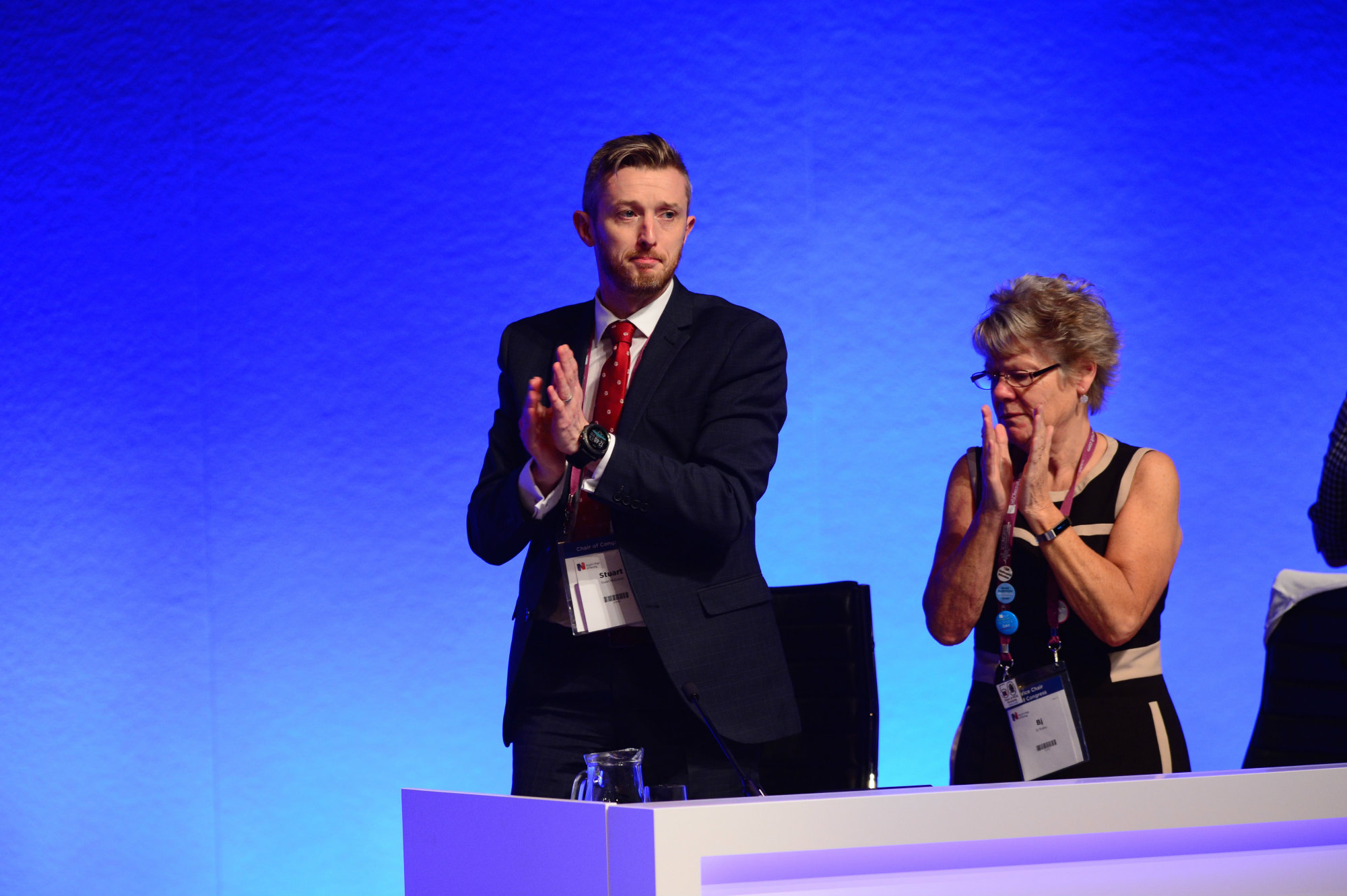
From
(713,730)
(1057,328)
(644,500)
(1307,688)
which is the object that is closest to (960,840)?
(713,730)

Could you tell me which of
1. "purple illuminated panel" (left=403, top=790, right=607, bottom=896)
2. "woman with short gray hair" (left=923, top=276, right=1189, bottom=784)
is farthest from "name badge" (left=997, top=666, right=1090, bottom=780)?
→ "purple illuminated panel" (left=403, top=790, right=607, bottom=896)

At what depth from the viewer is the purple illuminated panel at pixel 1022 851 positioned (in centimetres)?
82

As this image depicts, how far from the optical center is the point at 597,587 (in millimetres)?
1752

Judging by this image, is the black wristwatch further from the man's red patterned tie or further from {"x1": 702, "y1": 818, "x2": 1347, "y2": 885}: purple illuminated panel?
{"x1": 702, "y1": 818, "x2": 1347, "y2": 885}: purple illuminated panel

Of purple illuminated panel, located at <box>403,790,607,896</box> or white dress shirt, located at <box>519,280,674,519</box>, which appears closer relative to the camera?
purple illuminated panel, located at <box>403,790,607,896</box>

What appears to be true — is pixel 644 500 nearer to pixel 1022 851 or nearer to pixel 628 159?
pixel 628 159

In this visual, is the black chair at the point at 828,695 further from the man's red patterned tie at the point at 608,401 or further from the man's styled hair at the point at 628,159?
the man's styled hair at the point at 628,159

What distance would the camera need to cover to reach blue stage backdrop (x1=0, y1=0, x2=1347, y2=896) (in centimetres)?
353

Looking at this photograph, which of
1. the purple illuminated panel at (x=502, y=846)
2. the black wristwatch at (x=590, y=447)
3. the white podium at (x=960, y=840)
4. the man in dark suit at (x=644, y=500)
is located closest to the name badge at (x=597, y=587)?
the man in dark suit at (x=644, y=500)

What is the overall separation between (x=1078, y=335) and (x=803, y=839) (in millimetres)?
1315

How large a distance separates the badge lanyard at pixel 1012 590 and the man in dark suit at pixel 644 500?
1.10ft

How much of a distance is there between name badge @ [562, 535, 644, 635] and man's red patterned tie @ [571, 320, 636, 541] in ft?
0.14

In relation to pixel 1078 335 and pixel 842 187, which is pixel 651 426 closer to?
pixel 1078 335

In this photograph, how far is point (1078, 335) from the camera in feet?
6.28
